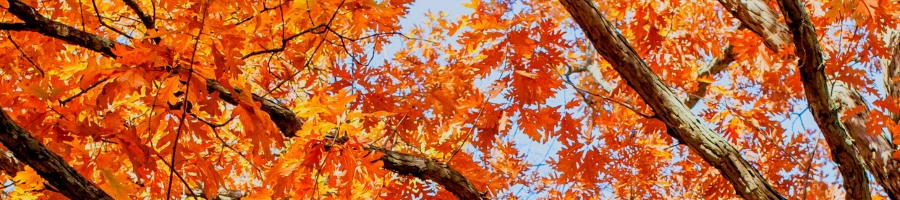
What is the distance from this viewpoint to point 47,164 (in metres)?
1.37

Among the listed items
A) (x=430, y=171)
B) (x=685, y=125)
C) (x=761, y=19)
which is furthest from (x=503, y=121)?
(x=761, y=19)

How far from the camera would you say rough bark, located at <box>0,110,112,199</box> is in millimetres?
1354

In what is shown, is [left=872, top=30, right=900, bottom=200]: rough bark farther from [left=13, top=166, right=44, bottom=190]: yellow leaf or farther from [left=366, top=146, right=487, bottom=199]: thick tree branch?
[left=13, top=166, right=44, bottom=190]: yellow leaf

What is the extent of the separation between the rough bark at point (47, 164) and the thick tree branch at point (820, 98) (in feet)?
6.71

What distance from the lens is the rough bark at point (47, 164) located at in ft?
4.44

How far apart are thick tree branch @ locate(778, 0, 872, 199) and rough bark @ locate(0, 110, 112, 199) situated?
6.71ft

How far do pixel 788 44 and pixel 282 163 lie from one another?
1998 millimetres

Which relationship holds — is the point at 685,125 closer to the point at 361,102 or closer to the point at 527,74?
the point at 527,74

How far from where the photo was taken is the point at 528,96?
2658mm

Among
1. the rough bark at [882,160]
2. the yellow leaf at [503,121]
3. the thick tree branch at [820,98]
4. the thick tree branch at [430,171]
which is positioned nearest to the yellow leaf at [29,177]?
the thick tree branch at [430,171]

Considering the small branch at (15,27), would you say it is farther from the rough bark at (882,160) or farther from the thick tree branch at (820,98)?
the rough bark at (882,160)

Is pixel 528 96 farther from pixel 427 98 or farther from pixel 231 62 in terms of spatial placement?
pixel 231 62

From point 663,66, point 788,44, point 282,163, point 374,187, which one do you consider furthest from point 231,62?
point 663,66

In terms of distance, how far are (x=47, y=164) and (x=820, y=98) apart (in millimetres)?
2488
